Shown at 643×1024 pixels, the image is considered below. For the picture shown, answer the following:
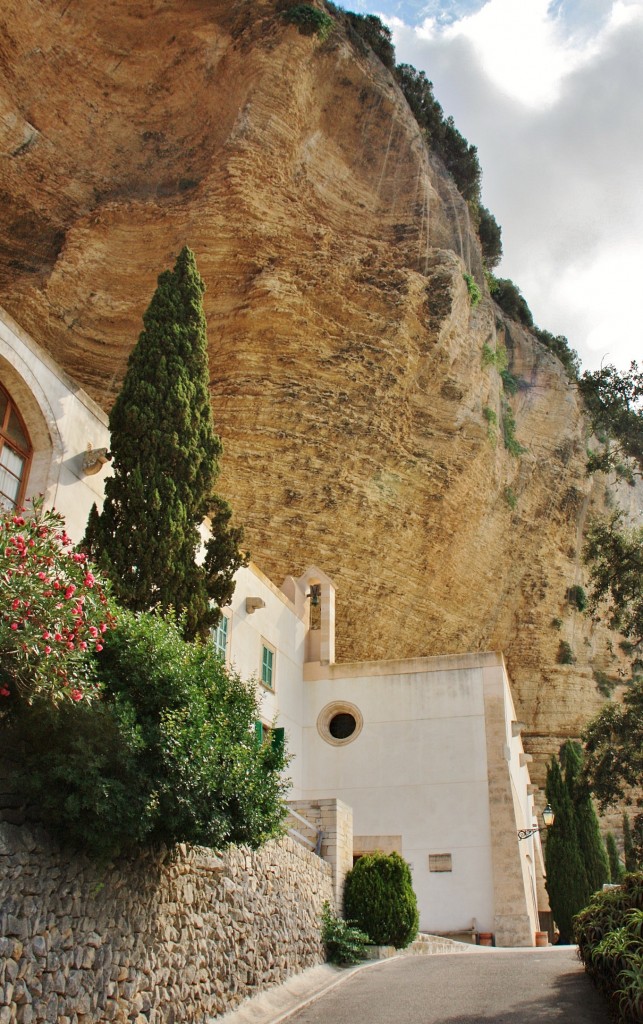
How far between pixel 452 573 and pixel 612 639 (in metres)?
10.7

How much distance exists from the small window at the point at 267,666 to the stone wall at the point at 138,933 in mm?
8203

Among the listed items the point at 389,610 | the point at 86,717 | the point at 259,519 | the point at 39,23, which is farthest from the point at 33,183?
the point at 86,717

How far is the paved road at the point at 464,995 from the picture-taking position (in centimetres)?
764

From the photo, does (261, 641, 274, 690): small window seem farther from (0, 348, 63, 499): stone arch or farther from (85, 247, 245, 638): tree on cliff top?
(0, 348, 63, 499): stone arch

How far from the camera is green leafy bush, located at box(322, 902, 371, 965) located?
11.2 metres

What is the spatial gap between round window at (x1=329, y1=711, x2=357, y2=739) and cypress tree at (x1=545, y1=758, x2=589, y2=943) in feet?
24.9

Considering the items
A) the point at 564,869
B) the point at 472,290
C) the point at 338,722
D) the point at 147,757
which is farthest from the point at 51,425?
the point at 472,290

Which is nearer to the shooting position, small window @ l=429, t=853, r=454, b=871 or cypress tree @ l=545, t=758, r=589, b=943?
small window @ l=429, t=853, r=454, b=871

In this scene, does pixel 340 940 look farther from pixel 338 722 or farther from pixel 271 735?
pixel 338 722

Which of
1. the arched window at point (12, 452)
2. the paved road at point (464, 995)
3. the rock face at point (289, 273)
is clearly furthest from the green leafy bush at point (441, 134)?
the paved road at point (464, 995)

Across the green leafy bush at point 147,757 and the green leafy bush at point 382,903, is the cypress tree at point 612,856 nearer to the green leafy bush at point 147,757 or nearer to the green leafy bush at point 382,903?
the green leafy bush at point 382,903

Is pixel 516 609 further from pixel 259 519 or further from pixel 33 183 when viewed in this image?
pixel 33 183

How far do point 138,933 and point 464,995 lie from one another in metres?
3.57

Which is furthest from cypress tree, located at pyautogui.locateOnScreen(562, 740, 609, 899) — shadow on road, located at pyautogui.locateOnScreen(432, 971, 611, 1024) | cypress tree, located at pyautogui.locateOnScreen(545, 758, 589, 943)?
shadow on road, located at pyautogui.locateOnScreen(432, 971, 611, 1024)
